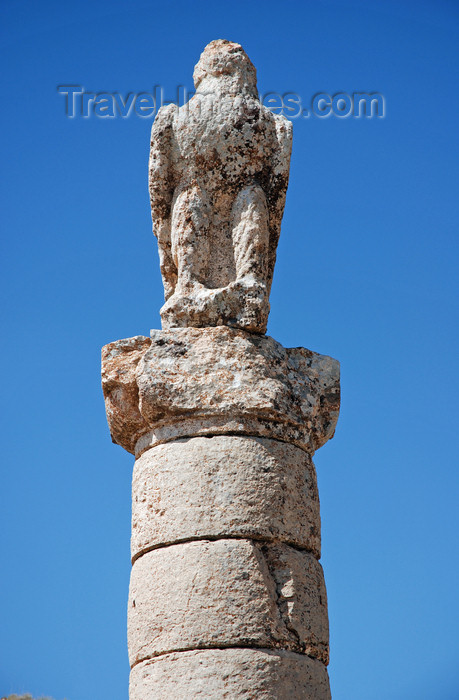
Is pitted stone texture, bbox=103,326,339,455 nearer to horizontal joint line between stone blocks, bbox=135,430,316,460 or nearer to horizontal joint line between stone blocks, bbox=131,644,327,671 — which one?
horizontal joint line between stone blocks, bbox=135,430,316,460

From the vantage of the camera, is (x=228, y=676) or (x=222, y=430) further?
(x=222, y=430)

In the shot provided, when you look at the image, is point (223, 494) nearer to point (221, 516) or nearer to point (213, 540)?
point (221, 516)

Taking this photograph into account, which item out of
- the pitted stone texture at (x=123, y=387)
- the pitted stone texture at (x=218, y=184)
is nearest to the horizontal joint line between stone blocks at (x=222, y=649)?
the pitted stone texture at (x=123, y=387)

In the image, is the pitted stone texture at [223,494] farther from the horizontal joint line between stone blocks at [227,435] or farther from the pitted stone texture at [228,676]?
the pitted stone texture at [228,676]

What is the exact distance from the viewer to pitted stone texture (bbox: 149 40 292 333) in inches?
226

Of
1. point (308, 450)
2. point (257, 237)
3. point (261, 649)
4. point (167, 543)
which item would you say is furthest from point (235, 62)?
→ point (261, 649)

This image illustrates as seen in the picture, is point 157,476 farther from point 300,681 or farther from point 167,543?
point 300,681

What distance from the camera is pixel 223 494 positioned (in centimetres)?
489

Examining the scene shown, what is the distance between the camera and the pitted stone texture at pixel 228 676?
4488mm

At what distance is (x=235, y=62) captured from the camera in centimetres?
614

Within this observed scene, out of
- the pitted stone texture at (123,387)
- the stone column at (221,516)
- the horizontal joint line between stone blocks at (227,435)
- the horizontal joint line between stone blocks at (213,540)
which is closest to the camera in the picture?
the stone column at (221,516)

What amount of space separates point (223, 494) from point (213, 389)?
600 millimetres

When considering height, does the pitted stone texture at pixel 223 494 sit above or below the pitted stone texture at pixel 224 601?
above

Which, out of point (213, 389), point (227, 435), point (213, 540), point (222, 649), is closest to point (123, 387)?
point (213, 389)
